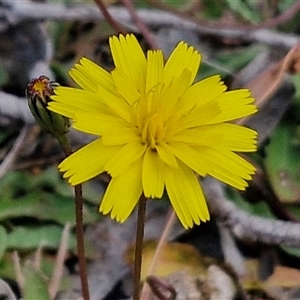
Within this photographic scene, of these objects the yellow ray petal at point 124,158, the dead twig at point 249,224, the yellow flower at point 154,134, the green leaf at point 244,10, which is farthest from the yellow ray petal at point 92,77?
the green leaf at point 244,10

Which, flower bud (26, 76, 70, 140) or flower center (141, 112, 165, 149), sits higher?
flower bud (26, 76, 70, 140)

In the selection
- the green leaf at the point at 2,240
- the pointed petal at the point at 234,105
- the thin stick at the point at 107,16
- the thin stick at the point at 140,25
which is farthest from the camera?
the thin stick at the point at 140,25

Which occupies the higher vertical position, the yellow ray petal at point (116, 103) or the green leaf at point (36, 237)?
the yellow ray petal at point (116, 103)

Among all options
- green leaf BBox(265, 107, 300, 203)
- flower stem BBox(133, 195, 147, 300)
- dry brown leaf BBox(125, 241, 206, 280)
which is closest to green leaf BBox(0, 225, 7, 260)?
dry brown leaf BBox(125, 241, 206, 280)

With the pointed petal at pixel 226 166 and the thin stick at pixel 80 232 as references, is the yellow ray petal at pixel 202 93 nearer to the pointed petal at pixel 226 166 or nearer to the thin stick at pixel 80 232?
the pointed petal at pixel 226 166

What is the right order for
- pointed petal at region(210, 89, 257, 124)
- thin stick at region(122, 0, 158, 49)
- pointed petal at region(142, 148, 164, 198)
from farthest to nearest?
thin stick at region(122, 0, 158, 49), pointed petal at region(210, 89, 257, 124), pointed petal at region(142, 148, 164, 198)

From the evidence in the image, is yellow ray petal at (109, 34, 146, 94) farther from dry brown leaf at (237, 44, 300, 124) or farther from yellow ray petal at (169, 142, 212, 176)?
dry brown leaf at (237, 44, 300, 124)

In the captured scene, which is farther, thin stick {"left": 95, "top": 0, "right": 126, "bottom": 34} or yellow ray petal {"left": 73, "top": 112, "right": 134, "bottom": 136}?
thin stick {"left": 95, "top": 0, "right": 126, "bottom": 34}
